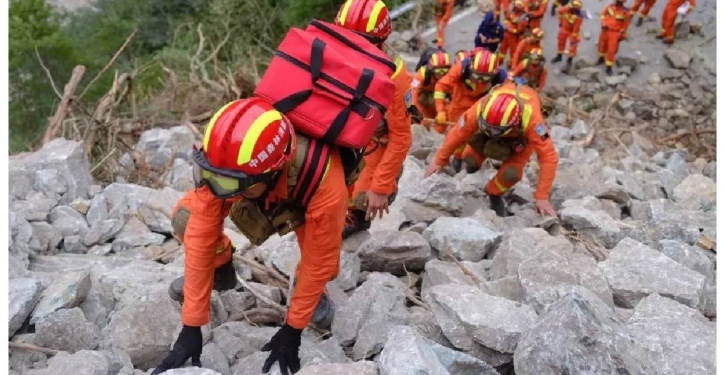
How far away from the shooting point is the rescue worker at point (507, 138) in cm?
484

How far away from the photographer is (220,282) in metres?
3.39

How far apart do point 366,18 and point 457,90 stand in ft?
11.3

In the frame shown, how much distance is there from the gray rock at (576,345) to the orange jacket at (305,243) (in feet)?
3.07

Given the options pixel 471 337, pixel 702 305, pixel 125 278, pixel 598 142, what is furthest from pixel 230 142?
pixel 598 142

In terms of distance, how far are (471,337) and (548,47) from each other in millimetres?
11454

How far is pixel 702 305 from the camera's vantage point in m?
3.45

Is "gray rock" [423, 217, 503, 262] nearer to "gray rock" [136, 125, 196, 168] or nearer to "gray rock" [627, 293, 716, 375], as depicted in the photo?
"gray rock" [627, 293, 716, 375]

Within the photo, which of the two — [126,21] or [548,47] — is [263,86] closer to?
[548,47]

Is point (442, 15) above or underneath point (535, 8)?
underneath

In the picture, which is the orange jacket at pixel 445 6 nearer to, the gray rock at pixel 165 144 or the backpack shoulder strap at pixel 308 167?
the gray rock at pixel 165 144

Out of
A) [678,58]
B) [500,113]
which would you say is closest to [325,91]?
[500,113]

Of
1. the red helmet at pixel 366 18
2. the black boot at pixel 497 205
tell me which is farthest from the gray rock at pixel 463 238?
the red helmet at pixel 366 18

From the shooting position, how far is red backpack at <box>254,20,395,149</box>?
Answer: 258cm

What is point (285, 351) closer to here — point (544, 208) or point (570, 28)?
point (544, 208)
